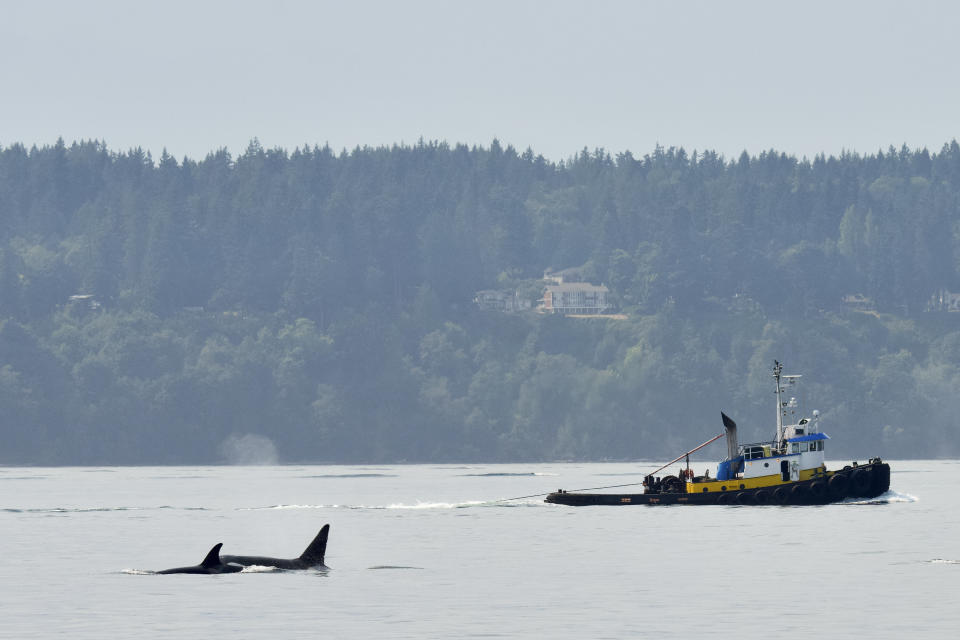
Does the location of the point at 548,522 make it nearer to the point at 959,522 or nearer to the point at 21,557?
the point at 959,522

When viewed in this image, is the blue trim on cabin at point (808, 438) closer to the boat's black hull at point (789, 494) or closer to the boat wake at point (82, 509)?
the boat's black hull at point (789, 494)

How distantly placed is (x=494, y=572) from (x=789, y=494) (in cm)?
5297

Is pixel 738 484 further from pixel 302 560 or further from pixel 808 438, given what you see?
pixel 302 560

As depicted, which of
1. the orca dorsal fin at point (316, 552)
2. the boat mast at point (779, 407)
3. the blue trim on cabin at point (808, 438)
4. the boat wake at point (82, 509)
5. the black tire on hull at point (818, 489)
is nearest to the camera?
the orca dorsal fin at point (316, 552)

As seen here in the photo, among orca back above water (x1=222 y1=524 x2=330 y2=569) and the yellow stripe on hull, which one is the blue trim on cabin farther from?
orca back above water (x1=222 y1=524 x2=330 y2=569)

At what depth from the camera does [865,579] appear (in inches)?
3019

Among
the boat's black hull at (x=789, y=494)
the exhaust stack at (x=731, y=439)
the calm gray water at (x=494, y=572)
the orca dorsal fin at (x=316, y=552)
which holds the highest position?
the exhaust stack at (x=731, y=439)

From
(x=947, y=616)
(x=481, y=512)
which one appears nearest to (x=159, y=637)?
(x=947, y=616)

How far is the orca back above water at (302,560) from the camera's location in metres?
78.9

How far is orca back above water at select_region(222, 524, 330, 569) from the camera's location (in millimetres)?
78875

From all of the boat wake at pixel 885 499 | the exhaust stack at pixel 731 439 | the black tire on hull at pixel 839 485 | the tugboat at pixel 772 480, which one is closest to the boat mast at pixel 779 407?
the tugboat at pixel 772 480

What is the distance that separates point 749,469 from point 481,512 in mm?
19439

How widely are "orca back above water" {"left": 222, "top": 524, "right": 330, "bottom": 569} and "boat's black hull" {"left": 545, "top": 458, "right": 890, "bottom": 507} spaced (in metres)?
54.6

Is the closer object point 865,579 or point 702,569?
point 865,579
